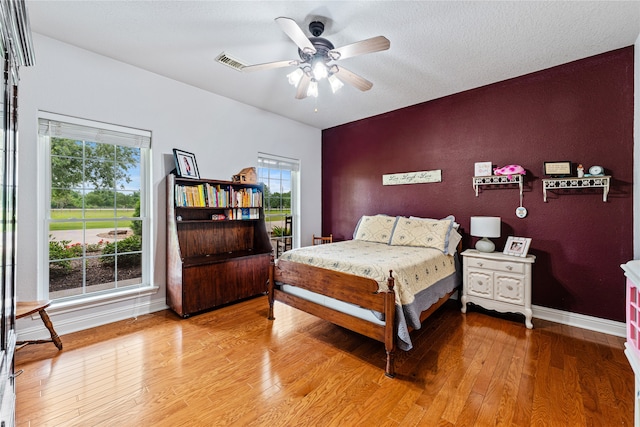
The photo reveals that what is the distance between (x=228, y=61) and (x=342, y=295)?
8.42 feet

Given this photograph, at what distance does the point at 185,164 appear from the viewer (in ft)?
10.9

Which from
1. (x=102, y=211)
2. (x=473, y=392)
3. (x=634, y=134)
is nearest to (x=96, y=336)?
(x=102, y=211)

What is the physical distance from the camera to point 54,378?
1.97 metres

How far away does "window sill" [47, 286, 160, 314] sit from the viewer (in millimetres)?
2576

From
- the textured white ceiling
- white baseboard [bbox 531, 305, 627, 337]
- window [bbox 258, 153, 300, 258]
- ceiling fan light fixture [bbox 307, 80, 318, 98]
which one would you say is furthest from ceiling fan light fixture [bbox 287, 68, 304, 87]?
white baseboard [bbox 531, 305, 627, 337]

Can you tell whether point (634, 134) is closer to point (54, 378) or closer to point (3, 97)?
point (3, 97)

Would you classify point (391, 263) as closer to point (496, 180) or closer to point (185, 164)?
point (496, 180)

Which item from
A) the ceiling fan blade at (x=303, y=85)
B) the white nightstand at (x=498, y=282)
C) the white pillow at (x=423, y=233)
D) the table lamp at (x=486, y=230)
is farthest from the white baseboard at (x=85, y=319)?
the table lamp at (x=486, y=230)

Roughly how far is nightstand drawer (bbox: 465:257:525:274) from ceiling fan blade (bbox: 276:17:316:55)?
8.83ft

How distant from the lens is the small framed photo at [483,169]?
337 centimetres

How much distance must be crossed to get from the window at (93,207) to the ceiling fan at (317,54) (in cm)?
181

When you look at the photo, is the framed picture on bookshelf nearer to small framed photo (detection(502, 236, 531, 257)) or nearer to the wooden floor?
the wooden floor

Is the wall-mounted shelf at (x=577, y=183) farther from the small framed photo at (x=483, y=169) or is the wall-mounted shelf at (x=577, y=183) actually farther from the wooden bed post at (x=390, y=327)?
the wooden bed post at (x=390, y=327)

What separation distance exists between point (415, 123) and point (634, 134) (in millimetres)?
2201
